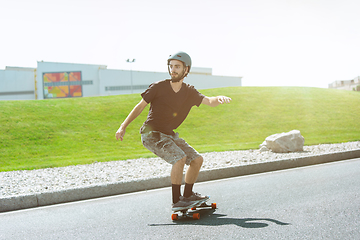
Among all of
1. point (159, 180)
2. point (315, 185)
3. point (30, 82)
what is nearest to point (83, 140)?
point (159, 180)

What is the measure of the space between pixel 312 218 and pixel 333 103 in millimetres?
26291

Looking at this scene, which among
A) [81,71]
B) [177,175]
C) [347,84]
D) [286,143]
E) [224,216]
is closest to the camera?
[177,175]

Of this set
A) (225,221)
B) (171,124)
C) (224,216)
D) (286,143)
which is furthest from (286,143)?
(171,124)

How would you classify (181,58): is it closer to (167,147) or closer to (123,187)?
(167,147)

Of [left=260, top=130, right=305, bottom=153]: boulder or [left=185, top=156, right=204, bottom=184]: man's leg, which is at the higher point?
[left=185, top=156, right=204, bottom=184]: man's leg

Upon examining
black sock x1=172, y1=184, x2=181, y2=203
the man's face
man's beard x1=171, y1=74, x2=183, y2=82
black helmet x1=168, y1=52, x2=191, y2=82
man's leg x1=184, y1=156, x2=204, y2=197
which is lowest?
black sock x1=172, y1=184, x2=181, y2=203

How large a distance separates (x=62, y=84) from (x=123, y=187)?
245 ft

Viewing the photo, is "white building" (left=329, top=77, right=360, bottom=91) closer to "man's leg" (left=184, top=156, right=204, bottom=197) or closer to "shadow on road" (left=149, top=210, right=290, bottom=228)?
"shadow on road" (left=149, top=210, right=290, bottom=228)

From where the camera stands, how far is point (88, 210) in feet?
15.8

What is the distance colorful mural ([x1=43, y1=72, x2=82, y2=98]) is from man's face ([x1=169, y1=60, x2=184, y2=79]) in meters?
75.1

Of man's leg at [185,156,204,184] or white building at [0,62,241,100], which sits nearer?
man's leg at [185,156,204,184]

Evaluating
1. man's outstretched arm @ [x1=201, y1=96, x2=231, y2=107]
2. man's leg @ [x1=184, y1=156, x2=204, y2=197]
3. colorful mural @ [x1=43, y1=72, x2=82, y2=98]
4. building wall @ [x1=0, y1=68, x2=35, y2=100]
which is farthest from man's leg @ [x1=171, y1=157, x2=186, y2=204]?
building wall @ [x1=0, y1=68, x2=35, y2=100]

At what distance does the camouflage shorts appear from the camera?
3846mm

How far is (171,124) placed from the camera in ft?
13.2
